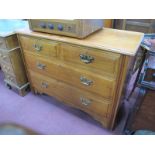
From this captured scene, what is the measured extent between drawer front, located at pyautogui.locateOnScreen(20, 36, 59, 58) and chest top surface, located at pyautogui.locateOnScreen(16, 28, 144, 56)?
56 millimetres

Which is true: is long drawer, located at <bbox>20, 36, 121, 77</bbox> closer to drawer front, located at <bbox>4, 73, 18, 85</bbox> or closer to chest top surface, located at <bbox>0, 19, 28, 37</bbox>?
chest top surface, located at <bbox>0, 19, 28, 37</bbox>

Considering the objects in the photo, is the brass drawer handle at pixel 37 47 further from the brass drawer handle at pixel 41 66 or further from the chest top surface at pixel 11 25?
the chest top surface at pixel 11 25

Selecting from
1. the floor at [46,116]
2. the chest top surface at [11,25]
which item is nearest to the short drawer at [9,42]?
the chest top surface at [11,25]

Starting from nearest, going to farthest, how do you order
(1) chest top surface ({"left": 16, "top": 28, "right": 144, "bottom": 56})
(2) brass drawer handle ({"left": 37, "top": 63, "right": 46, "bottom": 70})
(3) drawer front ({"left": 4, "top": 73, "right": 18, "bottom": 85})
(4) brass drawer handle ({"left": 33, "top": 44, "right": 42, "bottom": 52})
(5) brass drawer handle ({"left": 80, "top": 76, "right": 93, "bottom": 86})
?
(1) chest top surface ({"left": 16, "top": 28, "right": 144, "bottom": 56})
(5) brass drawer handle ({"left": 80, "top": 76, "right": 93, "bottom": 86})
(4) brass drawer handle ({"left": 33, "top": 44, "right": 42, "bottom": 52})
(2) brass drawer handle ({"left": 37, "top": 63, "right": 46, "bottom": 70})
(3) drawer front ({"left": 4, "top": 73, "right": 18, "bottom": 85})

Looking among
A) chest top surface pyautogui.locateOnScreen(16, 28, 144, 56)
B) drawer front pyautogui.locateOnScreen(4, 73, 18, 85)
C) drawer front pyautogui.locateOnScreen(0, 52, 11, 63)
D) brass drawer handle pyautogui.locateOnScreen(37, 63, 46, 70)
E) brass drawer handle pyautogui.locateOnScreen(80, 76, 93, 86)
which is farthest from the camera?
drawer front pyautogui.locateOnScreen(4, 73, 18, 85)

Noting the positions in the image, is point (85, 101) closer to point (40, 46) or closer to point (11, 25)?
point (40, 46)

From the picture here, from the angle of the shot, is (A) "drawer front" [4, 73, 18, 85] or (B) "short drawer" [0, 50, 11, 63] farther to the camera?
(A) "drawer front" [4, 73, 18, 85]

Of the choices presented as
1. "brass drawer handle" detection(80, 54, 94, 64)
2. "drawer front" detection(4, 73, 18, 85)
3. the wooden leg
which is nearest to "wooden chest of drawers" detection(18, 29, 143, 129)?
"brass drawer handle" detection(80, 54, 94, 64)

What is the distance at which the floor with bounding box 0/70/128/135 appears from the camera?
1.47 metres

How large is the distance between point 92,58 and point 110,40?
0.66 feet

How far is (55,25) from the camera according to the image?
119 centimetres

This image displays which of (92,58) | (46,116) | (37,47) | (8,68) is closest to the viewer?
(92,58)

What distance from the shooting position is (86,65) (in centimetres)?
115

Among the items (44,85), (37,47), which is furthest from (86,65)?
(44,85)
